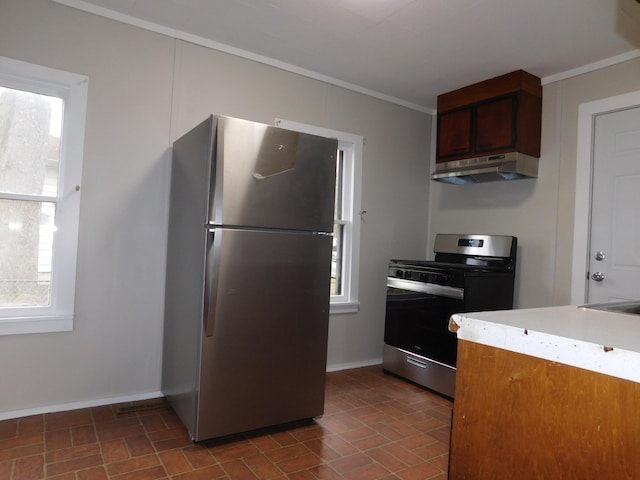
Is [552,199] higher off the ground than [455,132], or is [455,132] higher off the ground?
[455,132]

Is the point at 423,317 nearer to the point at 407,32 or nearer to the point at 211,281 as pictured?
the point at 211,281

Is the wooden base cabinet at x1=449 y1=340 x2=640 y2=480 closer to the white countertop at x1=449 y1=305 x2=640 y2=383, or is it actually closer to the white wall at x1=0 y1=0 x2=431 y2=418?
the white countertop at x1=449 y1=305 x2=640 y2=383

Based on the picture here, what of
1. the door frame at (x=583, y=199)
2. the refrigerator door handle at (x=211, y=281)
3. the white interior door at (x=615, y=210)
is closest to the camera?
the refrigerator door handle at (x=211, y=281)

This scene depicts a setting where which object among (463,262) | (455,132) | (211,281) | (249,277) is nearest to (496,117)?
(455,132)

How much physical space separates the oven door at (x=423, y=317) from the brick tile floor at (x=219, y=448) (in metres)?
0.52

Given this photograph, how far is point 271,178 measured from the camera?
2318 millimetres

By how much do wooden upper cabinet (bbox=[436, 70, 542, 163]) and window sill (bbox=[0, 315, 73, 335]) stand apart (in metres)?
3.14

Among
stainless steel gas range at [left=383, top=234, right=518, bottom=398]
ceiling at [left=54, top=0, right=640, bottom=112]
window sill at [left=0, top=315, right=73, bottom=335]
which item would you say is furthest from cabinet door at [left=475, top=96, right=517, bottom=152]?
window sill at [left=0, top=315, right=73, bottom=335]

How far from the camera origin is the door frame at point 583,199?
3.01 metres

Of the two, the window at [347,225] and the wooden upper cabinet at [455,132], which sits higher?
the wooden upper cabinet at [455,132]

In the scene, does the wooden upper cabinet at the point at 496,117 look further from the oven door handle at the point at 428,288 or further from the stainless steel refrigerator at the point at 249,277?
the stainless steel refrigerator at the point at 249,277

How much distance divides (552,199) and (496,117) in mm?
773

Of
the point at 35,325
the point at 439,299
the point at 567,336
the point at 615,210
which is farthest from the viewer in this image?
the point at 439,299

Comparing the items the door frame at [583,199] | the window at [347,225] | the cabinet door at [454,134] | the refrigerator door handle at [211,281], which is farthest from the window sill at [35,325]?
the door frame at [583,199]
